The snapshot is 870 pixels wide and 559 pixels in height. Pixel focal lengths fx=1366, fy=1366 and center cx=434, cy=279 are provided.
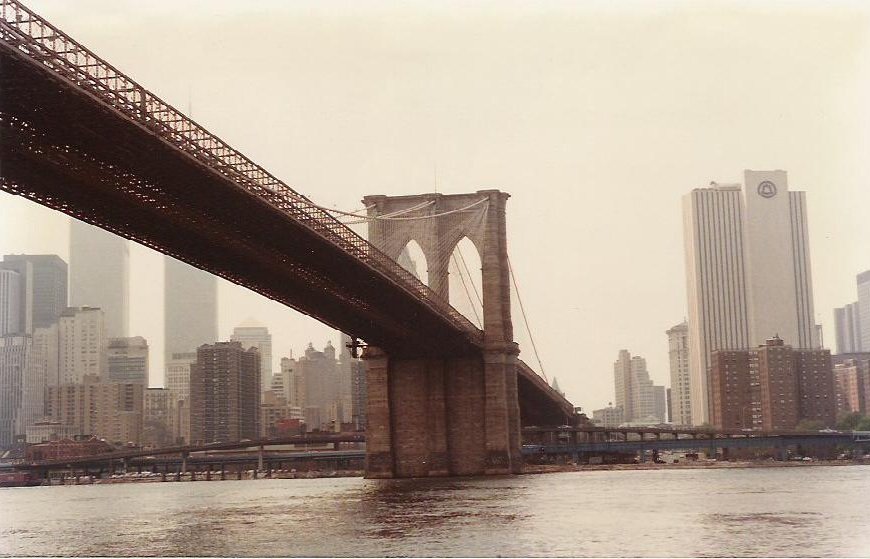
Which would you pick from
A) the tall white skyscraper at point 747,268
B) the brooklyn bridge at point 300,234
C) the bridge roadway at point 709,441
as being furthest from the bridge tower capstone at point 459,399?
the tall white skyscraper at point 747,268

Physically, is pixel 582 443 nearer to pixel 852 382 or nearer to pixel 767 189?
pixel 767 189

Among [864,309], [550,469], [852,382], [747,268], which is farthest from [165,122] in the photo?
[747,268]

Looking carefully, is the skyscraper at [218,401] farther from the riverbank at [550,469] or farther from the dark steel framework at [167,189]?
the dark steel framework at [167,189]

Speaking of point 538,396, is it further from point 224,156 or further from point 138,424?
point 138,424

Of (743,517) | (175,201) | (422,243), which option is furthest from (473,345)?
(743,517)

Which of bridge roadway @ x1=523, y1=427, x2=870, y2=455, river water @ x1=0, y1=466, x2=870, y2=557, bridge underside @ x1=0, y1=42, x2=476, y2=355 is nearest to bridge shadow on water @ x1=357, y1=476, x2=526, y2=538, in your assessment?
river water @ x1=0, y1=466, x2=870, y2=557

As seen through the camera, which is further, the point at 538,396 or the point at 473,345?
the point at 538,396
